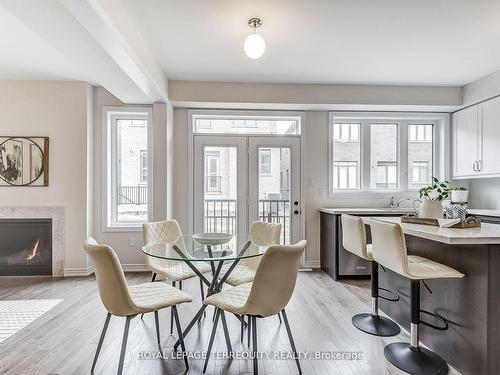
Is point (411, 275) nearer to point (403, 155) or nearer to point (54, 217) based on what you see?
point (403, 155)

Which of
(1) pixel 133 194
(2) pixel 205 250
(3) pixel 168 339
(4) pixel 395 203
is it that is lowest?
(3) pixel 168 339

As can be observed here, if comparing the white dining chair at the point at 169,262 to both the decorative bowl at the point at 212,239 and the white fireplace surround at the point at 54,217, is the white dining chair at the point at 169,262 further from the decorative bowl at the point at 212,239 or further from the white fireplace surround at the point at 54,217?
the white fireplace surround at the point at 54,217

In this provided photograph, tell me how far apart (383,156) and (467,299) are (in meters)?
2.97

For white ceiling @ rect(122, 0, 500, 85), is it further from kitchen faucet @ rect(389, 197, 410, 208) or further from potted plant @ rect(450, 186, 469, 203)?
kitchen faucet @ rect(389, 197, 410, 208)

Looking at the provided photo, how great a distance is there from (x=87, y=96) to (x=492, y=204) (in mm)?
5761

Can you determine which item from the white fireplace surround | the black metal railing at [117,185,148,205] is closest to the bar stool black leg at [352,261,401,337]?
the black metal railing at [117,185,148,205]

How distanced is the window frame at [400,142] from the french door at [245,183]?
0.68m

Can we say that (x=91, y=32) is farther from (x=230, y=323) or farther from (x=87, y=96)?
(x=230, y=323)

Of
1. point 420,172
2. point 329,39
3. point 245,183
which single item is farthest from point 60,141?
point 420,172

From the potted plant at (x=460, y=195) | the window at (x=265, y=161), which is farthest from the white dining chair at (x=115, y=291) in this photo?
the potted plant at (x=460, y=195)

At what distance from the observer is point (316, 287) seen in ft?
11.4

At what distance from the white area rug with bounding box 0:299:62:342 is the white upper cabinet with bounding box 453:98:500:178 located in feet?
17.7

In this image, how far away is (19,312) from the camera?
273cm

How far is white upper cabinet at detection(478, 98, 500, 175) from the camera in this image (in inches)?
139
